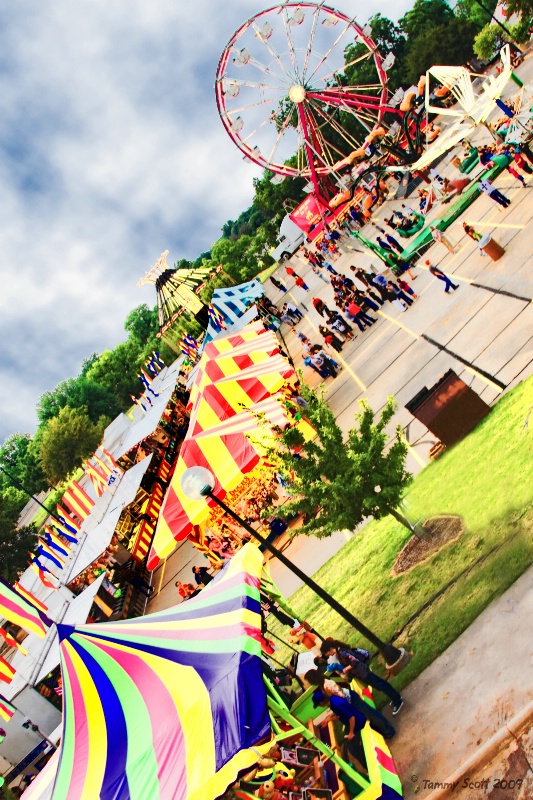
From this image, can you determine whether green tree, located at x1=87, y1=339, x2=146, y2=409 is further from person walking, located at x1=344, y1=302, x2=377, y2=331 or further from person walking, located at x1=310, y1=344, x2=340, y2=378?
person walking, located at x1=310, y1=344, x2=340, y2=378

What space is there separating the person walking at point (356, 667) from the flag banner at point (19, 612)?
667cm

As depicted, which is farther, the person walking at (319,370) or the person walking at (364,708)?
the person walking at (319,370)

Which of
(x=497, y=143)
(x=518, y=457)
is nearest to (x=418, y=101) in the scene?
(x=497, y=143)

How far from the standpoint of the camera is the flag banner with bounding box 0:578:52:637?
1188cm

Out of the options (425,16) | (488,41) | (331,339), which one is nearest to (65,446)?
(331,339)

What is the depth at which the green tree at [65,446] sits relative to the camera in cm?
5972

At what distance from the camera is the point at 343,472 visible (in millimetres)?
9906

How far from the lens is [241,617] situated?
727cm

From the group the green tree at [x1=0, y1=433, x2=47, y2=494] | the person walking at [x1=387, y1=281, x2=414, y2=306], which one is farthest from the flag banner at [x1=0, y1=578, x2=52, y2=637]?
the green tree at [x1=0, y1=433, x2=47, y2=494]

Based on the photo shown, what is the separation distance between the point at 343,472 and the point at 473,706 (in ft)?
13.2

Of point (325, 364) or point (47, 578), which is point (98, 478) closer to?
point (47, 578)

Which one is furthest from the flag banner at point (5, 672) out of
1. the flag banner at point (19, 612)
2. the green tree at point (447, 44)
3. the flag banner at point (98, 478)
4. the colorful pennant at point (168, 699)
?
the green tree at point (447, 44)

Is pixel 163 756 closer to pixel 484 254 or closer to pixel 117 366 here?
pixel 484 254

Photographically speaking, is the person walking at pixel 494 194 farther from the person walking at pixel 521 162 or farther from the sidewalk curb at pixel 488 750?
the sidewalk curb at pixel 488 750
